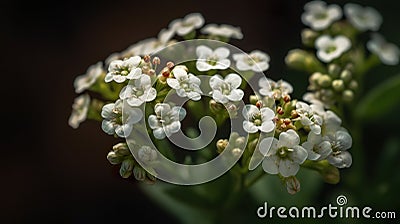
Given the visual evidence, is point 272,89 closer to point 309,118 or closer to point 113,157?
point 309,118

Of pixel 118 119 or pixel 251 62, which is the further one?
pixel 251 62

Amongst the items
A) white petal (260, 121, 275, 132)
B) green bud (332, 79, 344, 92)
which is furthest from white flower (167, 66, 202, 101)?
green bud (332, 79, 344, 92)

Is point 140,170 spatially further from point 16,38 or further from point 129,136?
point 16,38

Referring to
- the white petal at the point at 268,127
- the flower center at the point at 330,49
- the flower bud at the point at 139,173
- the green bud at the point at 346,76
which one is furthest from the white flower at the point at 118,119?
the flower center at the point at 330,49

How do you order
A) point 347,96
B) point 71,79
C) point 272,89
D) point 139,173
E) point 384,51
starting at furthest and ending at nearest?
1. point 71,79
2. point 384,51
3. point 347,96
4. point 272,89
5. point 139,173

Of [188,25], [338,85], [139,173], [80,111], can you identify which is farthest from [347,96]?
[80,111]

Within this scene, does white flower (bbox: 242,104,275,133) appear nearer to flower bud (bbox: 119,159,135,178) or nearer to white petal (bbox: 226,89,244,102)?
white petal (bbox: 226,89,244,102)
